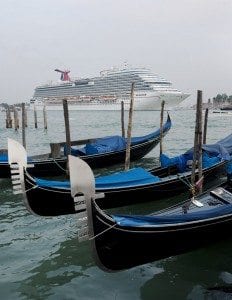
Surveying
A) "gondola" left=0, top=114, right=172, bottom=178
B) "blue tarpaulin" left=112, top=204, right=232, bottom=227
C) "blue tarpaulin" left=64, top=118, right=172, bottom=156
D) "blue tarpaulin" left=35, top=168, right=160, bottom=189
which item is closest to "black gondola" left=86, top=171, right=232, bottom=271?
"blue tarpaulin" left=112, top=204, right=232, bottom=227

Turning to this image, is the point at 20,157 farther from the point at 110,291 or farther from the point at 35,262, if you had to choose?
the point at 110,291

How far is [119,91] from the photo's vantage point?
194 ft

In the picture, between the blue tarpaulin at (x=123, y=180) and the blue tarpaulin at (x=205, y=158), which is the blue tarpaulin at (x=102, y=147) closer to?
the blue tarpaulin at (x=205, y=158)

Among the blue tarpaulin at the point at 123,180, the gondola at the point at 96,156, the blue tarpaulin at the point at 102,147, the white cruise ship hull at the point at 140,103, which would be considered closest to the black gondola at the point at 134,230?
the blue tarpaulin at the point at 123,180

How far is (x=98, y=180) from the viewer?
6832 millimetres

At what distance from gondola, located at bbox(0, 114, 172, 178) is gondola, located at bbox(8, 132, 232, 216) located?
9.57 feet

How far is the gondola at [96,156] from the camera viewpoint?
33.5 ft

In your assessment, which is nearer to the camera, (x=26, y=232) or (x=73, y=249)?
(x=73, y=249)

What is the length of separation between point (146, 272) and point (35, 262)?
1411mm

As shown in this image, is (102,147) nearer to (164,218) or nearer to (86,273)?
(86,273)

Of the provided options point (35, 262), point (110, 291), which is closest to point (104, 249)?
point (110, 291)

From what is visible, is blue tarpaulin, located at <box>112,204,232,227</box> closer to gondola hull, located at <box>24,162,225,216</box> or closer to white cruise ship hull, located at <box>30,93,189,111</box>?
→ gondola hull, located at <box>24,162,225,216</box>

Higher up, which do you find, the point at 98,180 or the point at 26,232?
the point at 98,180

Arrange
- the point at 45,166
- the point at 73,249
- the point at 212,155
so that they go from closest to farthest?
1. the point at 73,249
2. the point at 212,155
3. the point at 45,166
